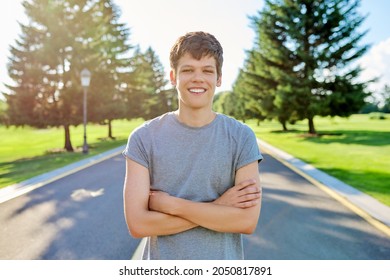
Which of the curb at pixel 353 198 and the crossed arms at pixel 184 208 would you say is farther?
the curb at pixel 353 198

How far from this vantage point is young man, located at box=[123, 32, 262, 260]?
1811mm

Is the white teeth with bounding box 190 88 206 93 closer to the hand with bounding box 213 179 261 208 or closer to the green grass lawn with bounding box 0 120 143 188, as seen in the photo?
the hand with bounding box 213 179 261 208

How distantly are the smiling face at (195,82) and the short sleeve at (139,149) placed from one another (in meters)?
0.28

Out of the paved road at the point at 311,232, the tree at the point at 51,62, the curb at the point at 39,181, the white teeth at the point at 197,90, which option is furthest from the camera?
the tree at the point at 51,62

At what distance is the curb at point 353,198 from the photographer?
17.4 ft

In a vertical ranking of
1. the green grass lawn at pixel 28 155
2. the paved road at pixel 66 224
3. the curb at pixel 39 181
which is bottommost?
the green grass lawn at pixel 28 155

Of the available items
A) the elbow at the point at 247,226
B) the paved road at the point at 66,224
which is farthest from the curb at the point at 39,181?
the elbow at the point at 247,226

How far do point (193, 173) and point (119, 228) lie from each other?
3.78 meters

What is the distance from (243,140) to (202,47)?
573mm

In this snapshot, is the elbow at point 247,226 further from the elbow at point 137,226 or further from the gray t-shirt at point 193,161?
the elbow at point 137,226

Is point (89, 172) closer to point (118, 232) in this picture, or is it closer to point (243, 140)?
point (118, 232)

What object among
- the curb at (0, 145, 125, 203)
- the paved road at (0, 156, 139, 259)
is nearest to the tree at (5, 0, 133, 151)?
the curb at (0, 145, 125, 203)
